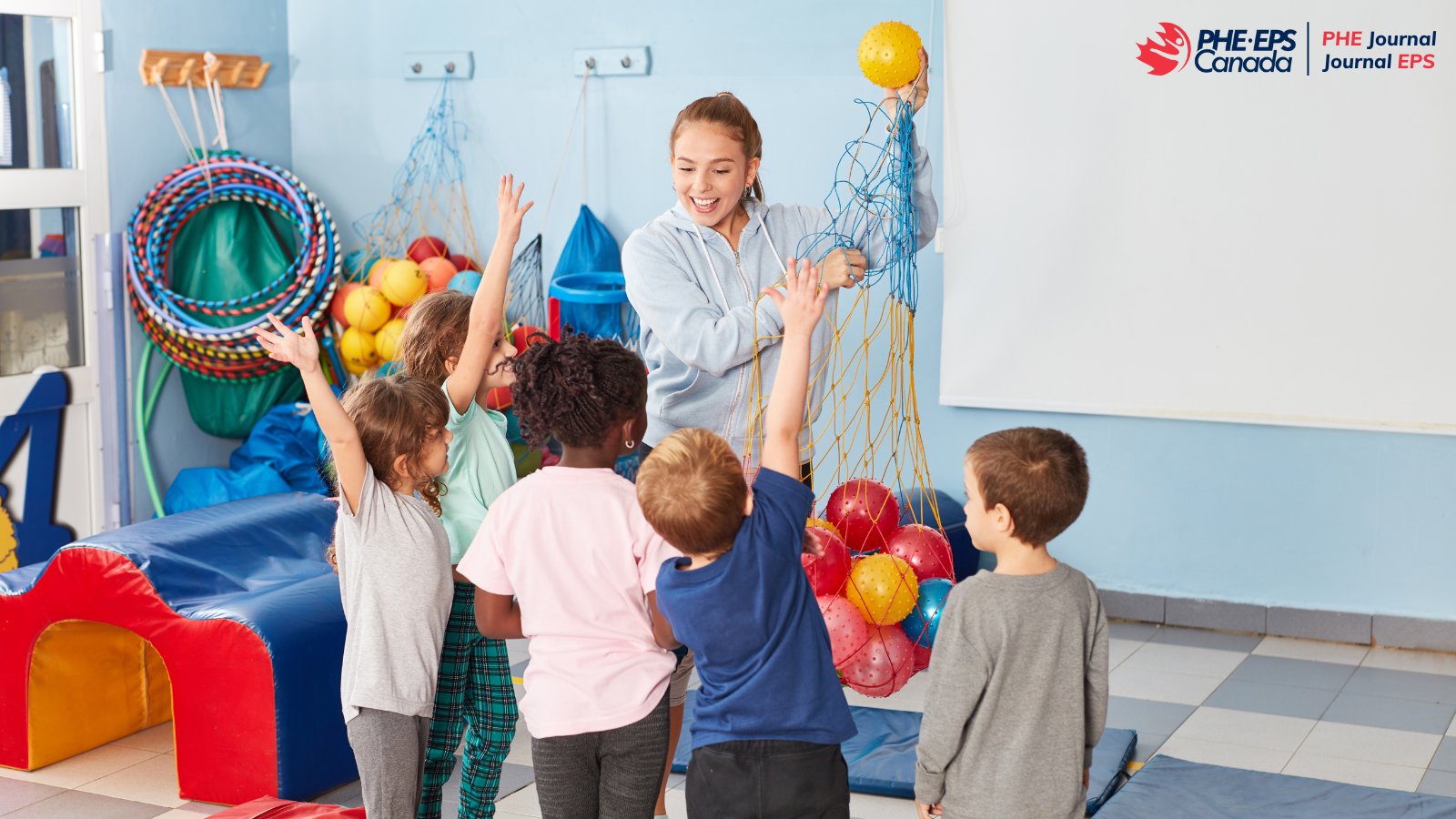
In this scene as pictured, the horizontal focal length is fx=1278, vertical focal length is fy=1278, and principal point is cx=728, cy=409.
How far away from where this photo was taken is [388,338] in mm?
4672

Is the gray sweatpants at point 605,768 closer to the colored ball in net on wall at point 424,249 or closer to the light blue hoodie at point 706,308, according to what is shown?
the light blue hoodie at point 706,308

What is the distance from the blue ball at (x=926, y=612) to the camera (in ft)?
8.66

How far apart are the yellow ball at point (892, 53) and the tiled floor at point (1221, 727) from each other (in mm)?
1624

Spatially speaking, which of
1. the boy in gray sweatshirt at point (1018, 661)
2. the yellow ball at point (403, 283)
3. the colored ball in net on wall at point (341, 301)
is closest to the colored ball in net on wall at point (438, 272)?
the yellow ball at point (403, 283)

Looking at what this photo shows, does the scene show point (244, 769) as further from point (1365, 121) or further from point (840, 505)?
point (1365, 121)

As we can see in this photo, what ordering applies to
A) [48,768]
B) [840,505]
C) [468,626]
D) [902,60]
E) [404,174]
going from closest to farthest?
[468,626] < [902,60] < [840,505] < [48,768] < [404,174]

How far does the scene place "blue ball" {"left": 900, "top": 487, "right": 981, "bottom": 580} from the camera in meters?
4.06

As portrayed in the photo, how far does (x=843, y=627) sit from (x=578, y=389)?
91cm

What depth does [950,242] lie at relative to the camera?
4324 millimetres

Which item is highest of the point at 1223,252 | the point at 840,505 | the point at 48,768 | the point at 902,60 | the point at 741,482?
the point at 902,60

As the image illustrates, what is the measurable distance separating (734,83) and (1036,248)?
1228mm

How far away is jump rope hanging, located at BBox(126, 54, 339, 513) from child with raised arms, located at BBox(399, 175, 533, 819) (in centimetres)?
234

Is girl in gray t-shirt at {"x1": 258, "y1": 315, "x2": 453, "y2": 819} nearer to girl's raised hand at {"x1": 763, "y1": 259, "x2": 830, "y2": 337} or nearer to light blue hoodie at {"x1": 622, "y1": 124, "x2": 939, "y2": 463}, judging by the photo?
light blue hoodie at {"x1": 622, "y1": 124, "x2": 939, "y2": 463}

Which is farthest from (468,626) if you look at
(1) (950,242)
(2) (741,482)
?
(1) (950,242)
